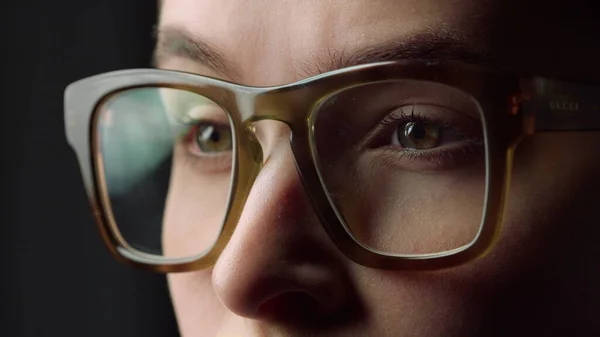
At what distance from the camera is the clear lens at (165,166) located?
2.77 ft

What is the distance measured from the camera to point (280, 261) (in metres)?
0.66

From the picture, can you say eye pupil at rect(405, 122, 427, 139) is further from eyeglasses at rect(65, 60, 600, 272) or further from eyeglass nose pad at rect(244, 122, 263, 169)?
eyeglass nose pad at rect(244, 122, 263, 169)

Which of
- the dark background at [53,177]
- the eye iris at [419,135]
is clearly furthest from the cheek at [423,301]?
the dark background at [53,177]

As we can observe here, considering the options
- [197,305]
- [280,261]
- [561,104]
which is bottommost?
[197,305]

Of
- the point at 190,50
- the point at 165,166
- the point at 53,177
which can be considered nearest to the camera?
the point at 190,50

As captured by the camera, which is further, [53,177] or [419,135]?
[53,177]

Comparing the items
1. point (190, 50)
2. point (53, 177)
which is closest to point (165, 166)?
point (190, 50)

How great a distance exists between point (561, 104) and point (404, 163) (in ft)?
0.46

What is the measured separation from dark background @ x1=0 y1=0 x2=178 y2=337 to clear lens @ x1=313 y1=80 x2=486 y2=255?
0.60 metres

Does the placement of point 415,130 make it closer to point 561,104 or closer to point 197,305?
point 561,104

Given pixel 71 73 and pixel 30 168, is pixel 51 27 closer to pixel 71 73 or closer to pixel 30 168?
pixel 71 73

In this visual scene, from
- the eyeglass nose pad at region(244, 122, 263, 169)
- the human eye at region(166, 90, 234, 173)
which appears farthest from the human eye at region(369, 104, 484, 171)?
the human eye at region(166, 90, 234, 173)

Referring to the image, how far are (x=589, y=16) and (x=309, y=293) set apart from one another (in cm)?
34

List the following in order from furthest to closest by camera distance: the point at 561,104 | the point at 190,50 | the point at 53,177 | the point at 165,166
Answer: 1. the point at 53,177
2. the point at 165,166
3. the point at 190,50
4. the point at 561,104
